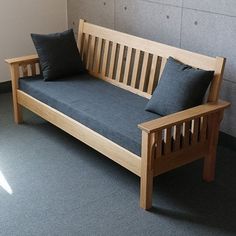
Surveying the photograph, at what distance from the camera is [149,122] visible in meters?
2.47

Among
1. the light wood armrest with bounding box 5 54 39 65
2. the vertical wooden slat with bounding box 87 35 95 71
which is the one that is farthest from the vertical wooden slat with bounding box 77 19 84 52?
the light wood armrest with bounding box 5 54 39 65

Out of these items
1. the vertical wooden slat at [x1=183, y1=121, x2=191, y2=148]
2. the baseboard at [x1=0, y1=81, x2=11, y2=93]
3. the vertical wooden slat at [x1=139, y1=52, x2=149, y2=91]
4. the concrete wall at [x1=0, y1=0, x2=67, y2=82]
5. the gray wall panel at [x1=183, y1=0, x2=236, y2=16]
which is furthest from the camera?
the baseboard at [x1=0, y1=81, x2=11, y2=93]

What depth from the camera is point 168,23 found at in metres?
3.54

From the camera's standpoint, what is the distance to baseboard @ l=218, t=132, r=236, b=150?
131 inches

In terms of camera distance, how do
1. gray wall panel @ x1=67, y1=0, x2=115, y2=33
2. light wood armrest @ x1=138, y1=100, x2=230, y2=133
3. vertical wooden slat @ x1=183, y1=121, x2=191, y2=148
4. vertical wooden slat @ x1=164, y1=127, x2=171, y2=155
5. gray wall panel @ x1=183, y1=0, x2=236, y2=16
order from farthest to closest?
gray wall panel @ x1=67, y1=0, x2=115, y2=33 → gray wall panel @ x1=183, y1=0, x2=236, y2=16 → vertical wooden slat @ x1=183, y1=121, x2=191, y2=148 → vertical wooden slat @ x1=164, y1=127, x2=171, y2=155 → light wood armrest @ x1=138, y1=100, x2=230, y2=133

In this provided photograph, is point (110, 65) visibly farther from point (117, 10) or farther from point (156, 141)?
point (156, 141)

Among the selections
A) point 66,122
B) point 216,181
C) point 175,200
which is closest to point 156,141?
point 175,200

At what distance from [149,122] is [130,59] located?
0.98 metres

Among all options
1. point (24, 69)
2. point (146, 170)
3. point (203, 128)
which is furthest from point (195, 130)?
point (24, 69)

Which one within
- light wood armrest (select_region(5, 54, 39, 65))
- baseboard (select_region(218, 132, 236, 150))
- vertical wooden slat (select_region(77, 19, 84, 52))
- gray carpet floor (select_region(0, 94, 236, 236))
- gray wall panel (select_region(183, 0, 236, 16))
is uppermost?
gray wall panel (select_region(183, 0, 236, 16))

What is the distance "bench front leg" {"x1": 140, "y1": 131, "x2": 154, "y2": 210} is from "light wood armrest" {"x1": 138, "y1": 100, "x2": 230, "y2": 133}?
0.15 ft

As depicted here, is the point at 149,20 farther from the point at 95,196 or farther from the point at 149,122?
the point at 95,196

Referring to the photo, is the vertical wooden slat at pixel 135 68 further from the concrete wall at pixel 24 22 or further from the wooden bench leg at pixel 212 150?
the concrete wall at pixel 24 22

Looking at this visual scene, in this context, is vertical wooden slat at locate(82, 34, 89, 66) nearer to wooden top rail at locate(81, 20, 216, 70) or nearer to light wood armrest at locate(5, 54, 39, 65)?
wooden top rail at locate(81, 20, 216, 70)
